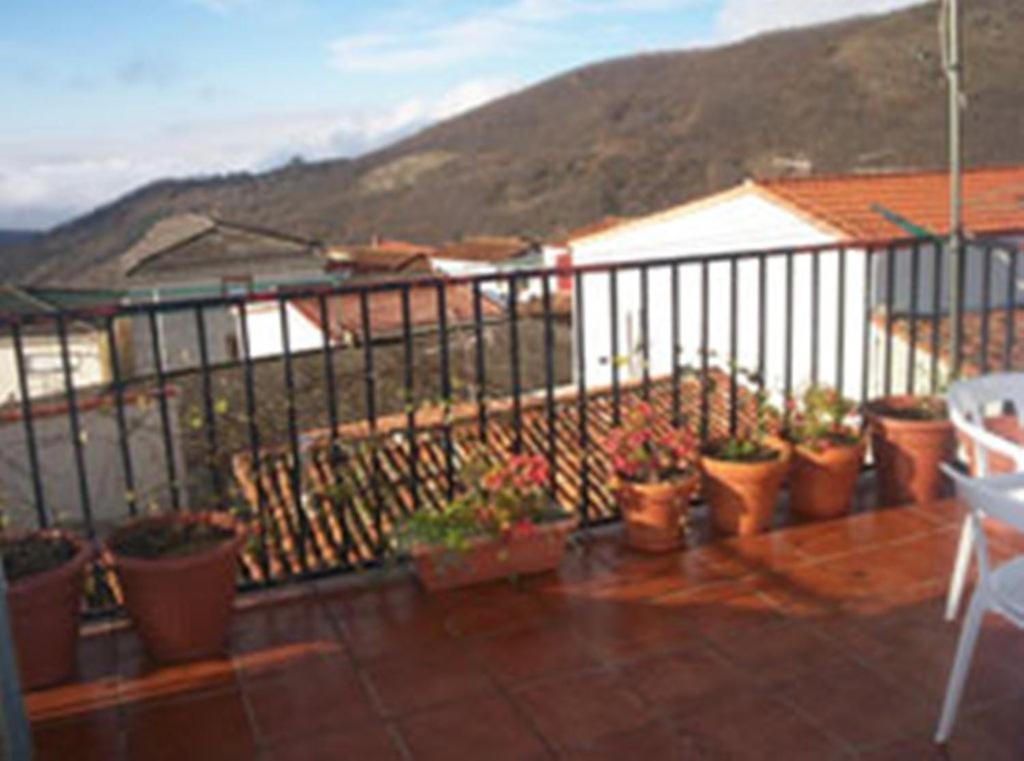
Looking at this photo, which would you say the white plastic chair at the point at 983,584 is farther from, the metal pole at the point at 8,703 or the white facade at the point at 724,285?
the white facade at the point at 724,285

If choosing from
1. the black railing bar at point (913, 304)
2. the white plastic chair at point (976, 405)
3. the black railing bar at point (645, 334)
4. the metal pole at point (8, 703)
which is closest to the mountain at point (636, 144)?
the black railing bar at point (913, 304)

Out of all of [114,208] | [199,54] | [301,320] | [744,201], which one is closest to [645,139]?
[301,320]

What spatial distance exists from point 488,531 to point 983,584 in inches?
57.8

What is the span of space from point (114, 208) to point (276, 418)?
157ft

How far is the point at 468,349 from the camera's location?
16.0m

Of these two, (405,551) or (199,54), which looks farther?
(199,54)

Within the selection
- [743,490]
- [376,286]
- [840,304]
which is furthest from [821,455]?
[376,286]

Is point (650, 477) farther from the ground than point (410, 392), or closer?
closer

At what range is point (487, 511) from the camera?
2.92 m

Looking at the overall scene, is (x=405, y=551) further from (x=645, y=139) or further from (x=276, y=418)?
(x=645, y=139)

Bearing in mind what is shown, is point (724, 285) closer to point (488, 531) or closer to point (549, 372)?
point (549, 372)

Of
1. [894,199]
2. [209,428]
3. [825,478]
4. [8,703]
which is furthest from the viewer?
[894,199]

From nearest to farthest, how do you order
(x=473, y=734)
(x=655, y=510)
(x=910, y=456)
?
(x=473, y=734) → (x=655, y=510) → (x=910, y=456)

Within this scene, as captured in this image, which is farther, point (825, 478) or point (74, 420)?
point (825, 478)
